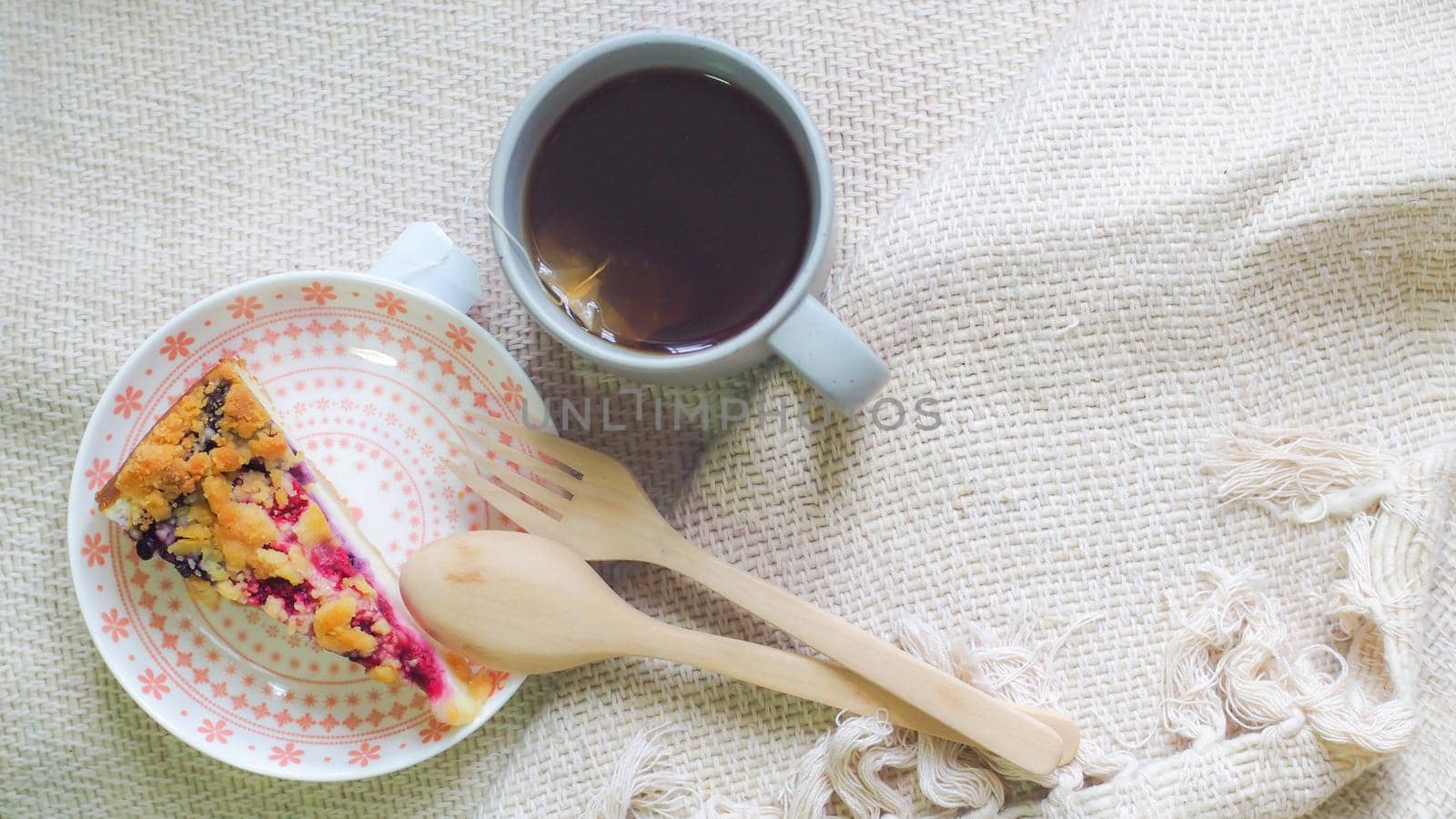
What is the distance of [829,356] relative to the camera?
0.71 m

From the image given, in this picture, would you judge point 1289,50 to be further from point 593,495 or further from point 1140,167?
point 593,495

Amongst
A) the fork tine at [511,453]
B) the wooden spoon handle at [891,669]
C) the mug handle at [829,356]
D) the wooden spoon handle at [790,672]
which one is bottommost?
the wooden spoon handle at [790,672]

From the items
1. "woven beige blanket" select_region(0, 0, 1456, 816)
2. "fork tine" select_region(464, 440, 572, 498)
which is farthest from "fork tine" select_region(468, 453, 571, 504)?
"woven beige blanket" select_region(0, 0, 1456, 816)

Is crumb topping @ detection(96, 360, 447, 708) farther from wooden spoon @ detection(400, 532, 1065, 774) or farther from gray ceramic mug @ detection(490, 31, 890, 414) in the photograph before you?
gray ceramic mug @ detection(490, 31, 890, 414)

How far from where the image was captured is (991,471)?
2.78 feet

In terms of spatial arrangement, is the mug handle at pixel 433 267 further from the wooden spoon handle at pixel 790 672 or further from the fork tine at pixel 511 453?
the wooden spoon handle at pixel 790 672

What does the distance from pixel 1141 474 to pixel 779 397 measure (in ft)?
1.01

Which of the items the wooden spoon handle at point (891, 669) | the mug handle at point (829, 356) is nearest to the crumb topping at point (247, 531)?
the wooden spoon handle at point (891, 669)

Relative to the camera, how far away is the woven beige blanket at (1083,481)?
0.81m

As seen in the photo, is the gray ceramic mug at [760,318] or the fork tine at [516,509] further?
the fork tine at [516,509]

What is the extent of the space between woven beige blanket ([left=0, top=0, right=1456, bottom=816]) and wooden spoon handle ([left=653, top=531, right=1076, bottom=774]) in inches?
1.6

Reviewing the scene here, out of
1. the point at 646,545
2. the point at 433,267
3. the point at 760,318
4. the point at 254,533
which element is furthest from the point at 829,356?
the point at 254,533

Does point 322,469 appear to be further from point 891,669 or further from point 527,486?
point 891,669

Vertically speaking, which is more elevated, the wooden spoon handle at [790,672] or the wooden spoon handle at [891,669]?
the wooden spoon handle at [891,669]
